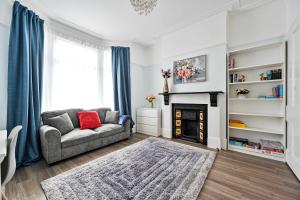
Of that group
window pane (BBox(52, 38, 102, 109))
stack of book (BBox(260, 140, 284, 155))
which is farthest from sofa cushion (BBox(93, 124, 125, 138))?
stack of book (BBox(260, 140, 284, 155))

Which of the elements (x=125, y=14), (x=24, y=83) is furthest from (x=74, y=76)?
(x=125, y=14)

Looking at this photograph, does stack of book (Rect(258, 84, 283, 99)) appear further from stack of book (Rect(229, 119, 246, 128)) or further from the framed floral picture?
the framed floral picture

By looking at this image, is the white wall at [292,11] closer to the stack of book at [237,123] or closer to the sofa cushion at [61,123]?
the stack of book at [237,123]

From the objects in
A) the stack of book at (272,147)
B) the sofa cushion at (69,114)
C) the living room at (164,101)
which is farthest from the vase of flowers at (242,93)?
the sofa cushion at (69,114)

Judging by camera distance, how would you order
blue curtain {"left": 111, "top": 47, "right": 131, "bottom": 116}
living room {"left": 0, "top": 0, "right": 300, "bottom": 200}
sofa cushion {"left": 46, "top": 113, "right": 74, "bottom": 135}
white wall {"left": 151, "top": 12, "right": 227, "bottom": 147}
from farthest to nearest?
blue curtain {"left": 111, "top": 47, "right": 131, "bottom": 116}, white wall {"left": 151, "top": 12, "right": 227, "bottom": 147}, sofa cushion {"left": 46, "top": 113, "right": 74, "bottom": 135}, living room {"left": 0, "top": 0, "right": 300, "bottom": 200}

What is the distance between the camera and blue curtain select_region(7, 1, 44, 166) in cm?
209

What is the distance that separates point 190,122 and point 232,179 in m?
1.74

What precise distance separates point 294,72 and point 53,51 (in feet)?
14.7

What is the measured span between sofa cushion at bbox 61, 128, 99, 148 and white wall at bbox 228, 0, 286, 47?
3587 millimetres

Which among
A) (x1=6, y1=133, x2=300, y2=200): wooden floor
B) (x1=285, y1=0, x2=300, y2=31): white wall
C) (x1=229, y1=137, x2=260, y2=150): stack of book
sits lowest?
(x1=6, y1=133, x2=300, y2=200): wooden floor

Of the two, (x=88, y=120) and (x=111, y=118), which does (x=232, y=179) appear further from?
(x=88, y=120)

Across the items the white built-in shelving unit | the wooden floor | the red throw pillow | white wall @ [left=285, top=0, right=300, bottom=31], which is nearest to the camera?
the wooden floor

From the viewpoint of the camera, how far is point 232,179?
1751mm

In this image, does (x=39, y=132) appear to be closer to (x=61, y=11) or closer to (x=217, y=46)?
(x=61, y=11)
